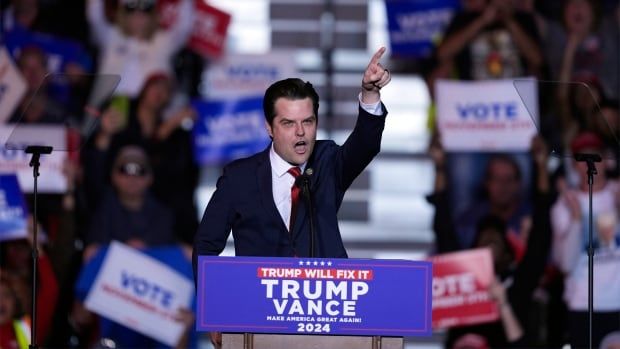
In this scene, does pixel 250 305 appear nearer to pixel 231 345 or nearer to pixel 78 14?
pixel 231 345

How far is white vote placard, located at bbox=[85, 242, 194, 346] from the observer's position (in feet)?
27.3

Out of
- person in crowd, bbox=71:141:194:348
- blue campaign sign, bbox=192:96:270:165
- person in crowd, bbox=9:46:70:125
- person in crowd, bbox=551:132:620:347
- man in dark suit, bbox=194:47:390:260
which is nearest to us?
man in dark suit, bbox=194:47:390:260

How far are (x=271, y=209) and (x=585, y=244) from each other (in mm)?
3918

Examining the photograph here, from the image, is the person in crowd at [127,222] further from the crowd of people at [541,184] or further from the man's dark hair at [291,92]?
the man's dark hair at [291,92]

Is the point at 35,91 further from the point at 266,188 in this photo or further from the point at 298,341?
the point at 298,341

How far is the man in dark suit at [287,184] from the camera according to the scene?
4.64 meters

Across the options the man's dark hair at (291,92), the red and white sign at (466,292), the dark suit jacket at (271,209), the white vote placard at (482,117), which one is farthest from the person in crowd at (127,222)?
the man's dark hair at (291,92)

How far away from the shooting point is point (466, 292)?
8.30 meters

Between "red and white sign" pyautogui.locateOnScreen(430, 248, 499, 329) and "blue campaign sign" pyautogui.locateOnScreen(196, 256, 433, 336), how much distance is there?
4004 millimetres

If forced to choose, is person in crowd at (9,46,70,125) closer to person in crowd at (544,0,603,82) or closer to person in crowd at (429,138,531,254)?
person in crowd at (429,138,531,254)

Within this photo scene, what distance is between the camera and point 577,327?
8.08 metres

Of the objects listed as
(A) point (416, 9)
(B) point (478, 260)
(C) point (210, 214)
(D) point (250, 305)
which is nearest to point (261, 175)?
(C) point (210, 214)

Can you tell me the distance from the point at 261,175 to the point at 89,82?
3.73 metres

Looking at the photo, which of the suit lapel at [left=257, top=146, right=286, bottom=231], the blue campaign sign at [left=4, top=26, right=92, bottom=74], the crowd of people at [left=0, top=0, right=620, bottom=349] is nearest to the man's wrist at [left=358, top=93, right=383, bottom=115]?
the suit lapel at [left=257, top=146, right=286, bottom=231]
